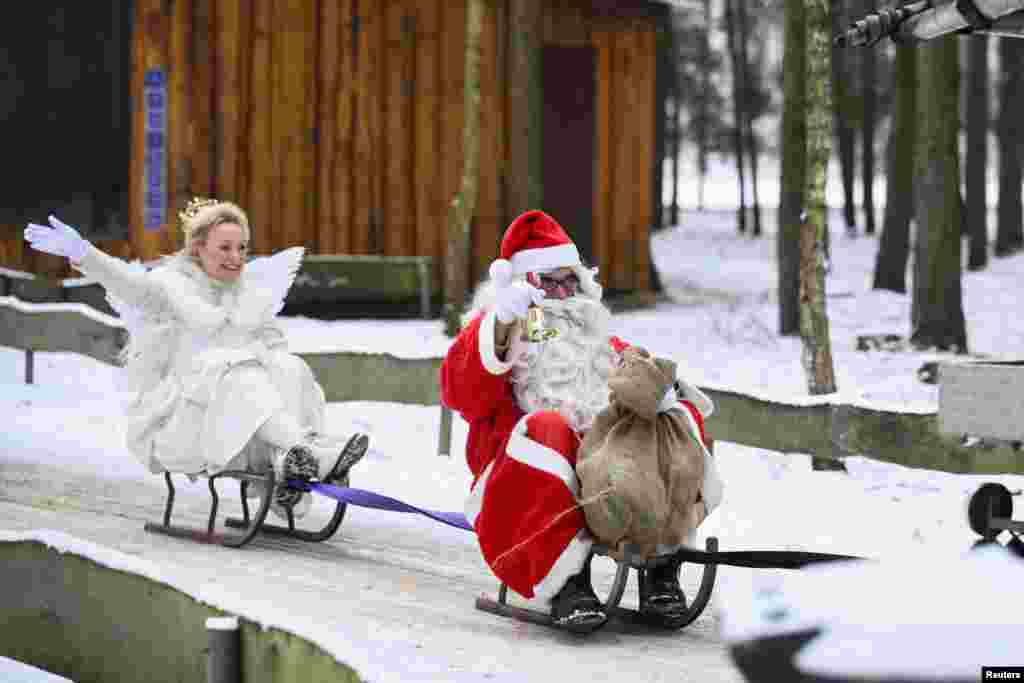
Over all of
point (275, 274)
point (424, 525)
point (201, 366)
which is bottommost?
point (424, 525)

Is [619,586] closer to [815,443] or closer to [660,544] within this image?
[660,544]

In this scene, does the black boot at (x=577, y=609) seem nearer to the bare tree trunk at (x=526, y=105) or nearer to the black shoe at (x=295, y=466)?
the black shoe at (x=295, y=466)

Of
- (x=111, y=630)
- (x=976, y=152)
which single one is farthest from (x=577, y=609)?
(x=976, y=152)

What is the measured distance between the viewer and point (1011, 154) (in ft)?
104

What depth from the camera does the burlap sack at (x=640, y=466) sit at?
5.91 metres

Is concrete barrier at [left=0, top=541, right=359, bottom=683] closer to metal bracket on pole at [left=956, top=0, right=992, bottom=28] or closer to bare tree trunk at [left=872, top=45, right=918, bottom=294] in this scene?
metal bracket on pole at [left=956, top=0, right=992, bottom=28]

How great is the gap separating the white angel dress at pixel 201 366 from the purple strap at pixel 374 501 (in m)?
0.48

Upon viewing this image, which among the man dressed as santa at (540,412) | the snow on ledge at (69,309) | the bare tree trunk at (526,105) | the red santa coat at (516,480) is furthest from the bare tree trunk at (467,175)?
the red santa coat at (516,480)

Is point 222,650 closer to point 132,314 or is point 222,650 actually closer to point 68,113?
point 132,314

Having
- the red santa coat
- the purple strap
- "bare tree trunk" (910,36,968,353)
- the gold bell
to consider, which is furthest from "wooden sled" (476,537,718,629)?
"bare tree trunk" (910,36,968,353)

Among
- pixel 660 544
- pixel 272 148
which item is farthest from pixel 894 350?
pixel 660 544

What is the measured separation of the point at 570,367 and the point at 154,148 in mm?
12021

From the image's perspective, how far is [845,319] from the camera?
2161cm

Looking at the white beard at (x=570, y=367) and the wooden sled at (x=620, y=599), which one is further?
the white beard at (x=570, y=367)
